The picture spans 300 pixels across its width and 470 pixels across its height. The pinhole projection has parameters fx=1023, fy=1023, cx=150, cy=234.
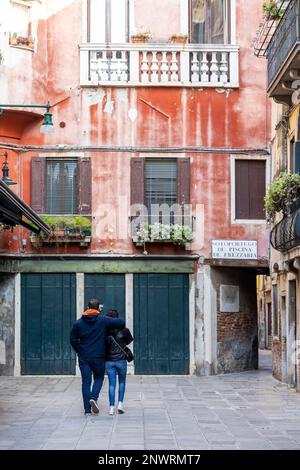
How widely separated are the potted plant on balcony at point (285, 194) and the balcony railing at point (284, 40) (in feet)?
6.48

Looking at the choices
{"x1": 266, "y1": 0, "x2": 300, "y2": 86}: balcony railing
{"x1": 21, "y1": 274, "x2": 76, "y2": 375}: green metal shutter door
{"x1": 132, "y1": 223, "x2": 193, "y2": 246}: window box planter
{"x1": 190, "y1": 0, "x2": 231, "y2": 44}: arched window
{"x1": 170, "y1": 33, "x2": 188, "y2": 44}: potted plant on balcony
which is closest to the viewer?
{"x1": 266, "y1": 0, "x2": 300, "y2": 86}: balcony railing

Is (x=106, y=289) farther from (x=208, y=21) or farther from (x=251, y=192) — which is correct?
(x=208, y=21)

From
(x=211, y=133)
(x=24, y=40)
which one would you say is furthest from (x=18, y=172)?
(x=211, y=133)

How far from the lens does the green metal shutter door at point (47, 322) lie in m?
22.7

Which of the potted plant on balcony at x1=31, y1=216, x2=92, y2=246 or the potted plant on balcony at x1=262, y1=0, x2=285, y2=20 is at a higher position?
the potted plant on balcony at x1=262, y1=0, x2=285, y2=20

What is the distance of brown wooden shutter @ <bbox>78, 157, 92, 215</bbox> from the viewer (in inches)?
898

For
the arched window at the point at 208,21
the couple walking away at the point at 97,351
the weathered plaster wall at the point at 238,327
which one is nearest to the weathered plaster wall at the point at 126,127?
the arched window at the point at 208,21

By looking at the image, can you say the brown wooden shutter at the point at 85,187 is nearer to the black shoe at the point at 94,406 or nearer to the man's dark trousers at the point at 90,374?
the man's dark trousers at the point at 90,374

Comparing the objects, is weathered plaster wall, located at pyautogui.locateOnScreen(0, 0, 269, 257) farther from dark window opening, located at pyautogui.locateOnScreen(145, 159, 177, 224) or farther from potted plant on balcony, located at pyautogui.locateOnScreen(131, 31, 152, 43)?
potted plant on balcony, located at pyautogui.locateOnScreen(131, 31, 152, 43)

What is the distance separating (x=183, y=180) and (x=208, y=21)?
381 centimetres

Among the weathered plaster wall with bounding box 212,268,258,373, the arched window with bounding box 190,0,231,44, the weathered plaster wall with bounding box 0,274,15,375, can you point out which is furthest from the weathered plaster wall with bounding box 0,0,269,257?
the weathered plaster wall with bounding box 212,268,258,373

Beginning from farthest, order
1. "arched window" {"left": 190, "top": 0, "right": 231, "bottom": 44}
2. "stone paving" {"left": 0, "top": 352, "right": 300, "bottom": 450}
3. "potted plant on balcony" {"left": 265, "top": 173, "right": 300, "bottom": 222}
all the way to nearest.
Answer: "arched window" {"left": 190, "top": 0, "right": 231, "bottom": 44} < "potted plant on balcony" {"left": 265, "top": 173, "right": 300, "bottom": 222} < "stone paving" {"left": 0, "top": 352, "right": 300, "bottom": 450}

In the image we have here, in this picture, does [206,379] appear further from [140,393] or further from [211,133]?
[211,133]

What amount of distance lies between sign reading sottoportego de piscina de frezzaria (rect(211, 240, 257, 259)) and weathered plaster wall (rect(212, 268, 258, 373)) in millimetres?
472
